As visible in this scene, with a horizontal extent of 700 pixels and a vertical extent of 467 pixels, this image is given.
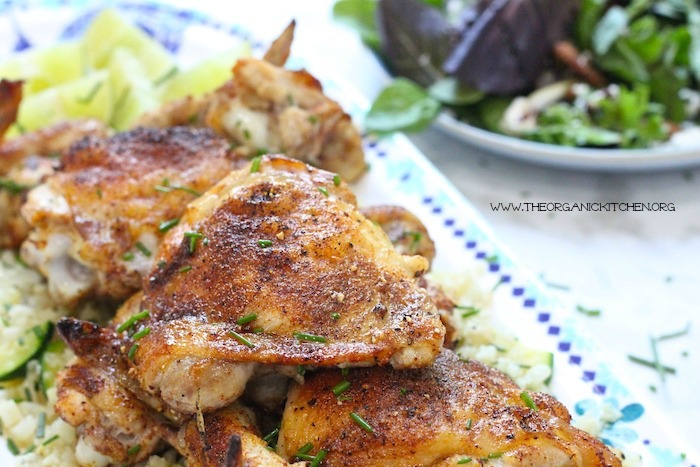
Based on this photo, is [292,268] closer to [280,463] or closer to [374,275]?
[374,275]

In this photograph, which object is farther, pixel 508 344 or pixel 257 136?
pixel 257 136

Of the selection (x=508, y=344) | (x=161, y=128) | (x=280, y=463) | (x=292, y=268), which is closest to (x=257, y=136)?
(x=161, y=128)

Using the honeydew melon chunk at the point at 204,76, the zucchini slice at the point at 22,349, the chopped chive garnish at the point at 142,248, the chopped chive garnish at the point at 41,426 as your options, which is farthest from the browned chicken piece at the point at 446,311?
the honeydew melon chunk at the point at 204,76

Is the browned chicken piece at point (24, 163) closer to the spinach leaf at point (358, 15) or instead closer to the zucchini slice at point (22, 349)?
the zucchini slice at point (22, 349)

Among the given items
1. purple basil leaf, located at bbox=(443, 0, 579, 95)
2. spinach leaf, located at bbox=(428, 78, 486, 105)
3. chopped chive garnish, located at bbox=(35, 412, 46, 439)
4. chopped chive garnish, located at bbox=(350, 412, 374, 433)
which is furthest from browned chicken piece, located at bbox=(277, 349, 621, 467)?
purple basil leaf, located at bbox=(443, 0, 579, 95)

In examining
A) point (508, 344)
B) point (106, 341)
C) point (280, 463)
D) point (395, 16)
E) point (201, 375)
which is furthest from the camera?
point (395, 16)

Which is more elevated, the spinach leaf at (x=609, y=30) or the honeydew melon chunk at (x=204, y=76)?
the spinach leaf at (x=609, y=30)

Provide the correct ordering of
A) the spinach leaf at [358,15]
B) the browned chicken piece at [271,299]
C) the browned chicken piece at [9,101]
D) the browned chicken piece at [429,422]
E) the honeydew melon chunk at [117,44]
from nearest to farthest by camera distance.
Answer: the browned chicken piece at [429,422]
the browned chicken piece at [271,299]
the browned chicken piece at [9,101]
the honeydew melon chunk at [117,44]
the spinach leaf at [358,15]
